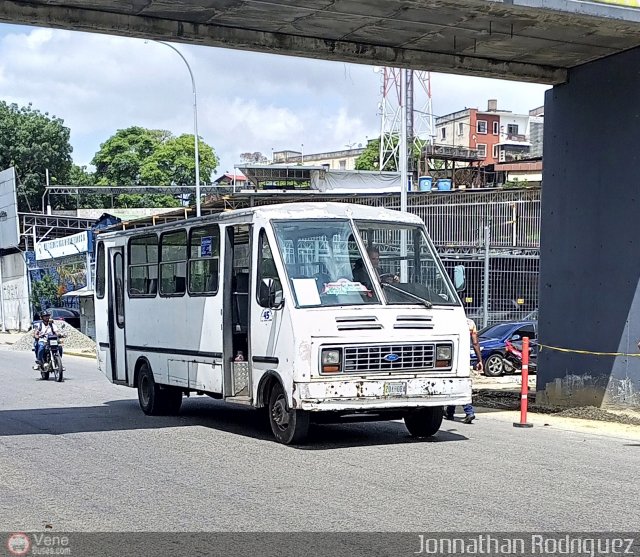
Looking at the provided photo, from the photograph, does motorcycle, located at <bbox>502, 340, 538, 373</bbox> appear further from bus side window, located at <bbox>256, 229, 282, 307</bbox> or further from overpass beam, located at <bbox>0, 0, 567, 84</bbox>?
bus side window, located at <bbox>256, 229, 282, 307</bbox>

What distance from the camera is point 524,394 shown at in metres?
14.0

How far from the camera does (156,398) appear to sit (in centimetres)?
1519

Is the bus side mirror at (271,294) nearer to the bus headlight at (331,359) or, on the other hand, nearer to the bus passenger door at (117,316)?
the bus headlight at (331,359)

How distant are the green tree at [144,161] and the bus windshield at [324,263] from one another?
7060cm

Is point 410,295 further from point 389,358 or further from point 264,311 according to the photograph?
point 264,311

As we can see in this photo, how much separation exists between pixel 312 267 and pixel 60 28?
4.96 metres

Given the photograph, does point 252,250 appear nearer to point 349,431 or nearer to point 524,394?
point 349,431

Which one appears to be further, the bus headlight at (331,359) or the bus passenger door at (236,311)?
the bus passenger door at (236,311)

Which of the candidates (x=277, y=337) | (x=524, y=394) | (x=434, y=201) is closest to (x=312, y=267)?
(x=277, y=337)

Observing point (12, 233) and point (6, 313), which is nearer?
point (12, 233)

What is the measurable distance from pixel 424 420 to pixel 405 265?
201 cm

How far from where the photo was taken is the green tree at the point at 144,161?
8212 cm

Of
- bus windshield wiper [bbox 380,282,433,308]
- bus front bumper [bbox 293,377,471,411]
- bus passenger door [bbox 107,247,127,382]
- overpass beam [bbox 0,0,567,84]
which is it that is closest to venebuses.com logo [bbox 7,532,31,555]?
bus front bumper [bbox 293,377,471,411]

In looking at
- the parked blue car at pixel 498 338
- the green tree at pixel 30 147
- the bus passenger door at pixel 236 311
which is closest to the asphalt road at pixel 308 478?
the bus passenger door at pixel 236 311
